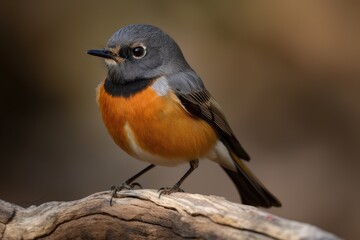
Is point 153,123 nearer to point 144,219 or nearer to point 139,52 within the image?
point 139,52

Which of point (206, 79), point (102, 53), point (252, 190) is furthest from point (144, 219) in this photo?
point (206, 79)

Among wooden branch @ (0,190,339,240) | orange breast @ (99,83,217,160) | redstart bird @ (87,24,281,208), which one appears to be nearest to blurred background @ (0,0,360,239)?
redstart bird @ (87,24,281,208)

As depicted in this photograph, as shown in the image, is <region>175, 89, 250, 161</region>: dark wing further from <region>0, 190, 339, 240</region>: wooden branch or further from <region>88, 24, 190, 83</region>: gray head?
<region>0, 190, 339, 240</region>: wooden branch

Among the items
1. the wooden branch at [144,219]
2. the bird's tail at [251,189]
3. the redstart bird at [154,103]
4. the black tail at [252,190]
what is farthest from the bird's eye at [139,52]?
the black tail at [252,190]

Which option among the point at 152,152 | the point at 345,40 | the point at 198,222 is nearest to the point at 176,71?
the point at 152,152

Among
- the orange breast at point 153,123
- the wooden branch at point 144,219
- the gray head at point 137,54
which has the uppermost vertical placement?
the gray head at point 137,54

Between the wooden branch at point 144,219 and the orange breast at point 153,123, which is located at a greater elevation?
the orange breast at point 153,123

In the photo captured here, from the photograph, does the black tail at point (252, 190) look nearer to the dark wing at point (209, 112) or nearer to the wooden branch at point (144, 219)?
the dark wing at point (209, 112)
